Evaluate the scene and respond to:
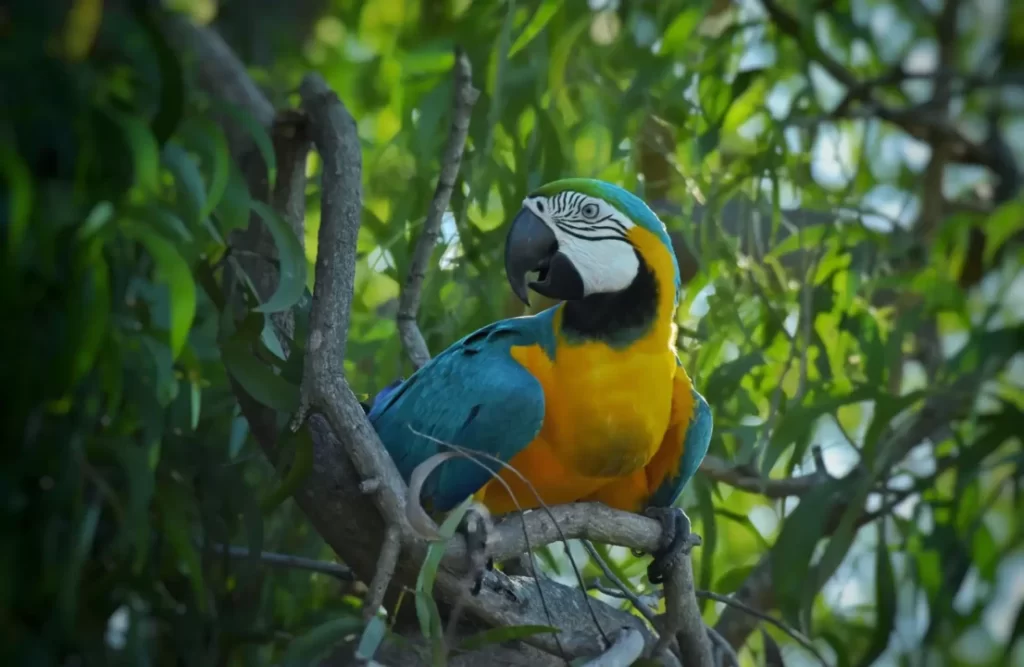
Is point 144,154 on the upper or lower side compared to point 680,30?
lower

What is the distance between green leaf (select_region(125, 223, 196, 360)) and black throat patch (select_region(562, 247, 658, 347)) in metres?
0.32

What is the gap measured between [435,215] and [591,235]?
0.16 m

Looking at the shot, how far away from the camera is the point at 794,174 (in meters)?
1.16

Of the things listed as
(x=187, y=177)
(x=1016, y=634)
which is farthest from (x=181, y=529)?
(x=1016, y=634)

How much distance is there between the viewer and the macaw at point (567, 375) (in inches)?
29.9

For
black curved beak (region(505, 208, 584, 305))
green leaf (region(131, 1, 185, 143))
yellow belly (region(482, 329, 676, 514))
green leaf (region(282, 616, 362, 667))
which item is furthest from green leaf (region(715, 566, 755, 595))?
green leaf (region(131, 1, 185, 143))

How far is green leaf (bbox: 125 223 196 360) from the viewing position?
2.88 feet

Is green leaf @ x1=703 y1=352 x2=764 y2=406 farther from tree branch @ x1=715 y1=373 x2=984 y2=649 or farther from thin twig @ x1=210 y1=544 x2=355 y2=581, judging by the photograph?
thin twig @ x1=210 y1=544 x2=355 y2=581

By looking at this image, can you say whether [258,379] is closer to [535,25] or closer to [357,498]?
[357,498]

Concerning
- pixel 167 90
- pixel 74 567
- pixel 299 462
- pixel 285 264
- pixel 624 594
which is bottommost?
pixel 74 567

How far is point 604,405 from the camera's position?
2.52 feet

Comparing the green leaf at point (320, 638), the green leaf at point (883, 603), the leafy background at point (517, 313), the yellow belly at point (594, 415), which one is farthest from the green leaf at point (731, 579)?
the green leaf at point (320, 638)

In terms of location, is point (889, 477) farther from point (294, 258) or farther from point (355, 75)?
point (355, 75)

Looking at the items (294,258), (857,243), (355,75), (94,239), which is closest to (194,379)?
(94,239)
